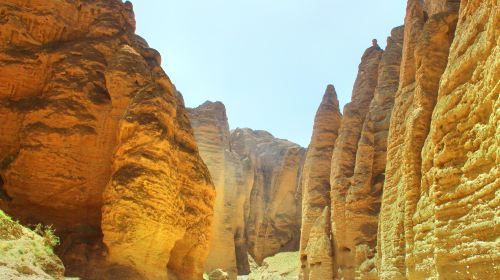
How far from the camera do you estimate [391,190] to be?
24328 millimetres

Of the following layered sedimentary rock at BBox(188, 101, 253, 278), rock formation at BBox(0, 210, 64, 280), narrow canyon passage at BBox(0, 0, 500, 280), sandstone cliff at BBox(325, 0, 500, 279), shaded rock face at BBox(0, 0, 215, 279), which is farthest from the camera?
layered sedimentary rock at BBox(188, 101, 253, 278)

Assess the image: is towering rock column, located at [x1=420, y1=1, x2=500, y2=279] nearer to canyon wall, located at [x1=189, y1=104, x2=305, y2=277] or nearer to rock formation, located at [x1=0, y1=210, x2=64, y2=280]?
rock formation, located at [x1=0, y1=210, x2=64, y2=280]

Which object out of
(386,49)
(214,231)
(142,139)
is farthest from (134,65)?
(214,231)

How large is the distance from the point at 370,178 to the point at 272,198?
1176 inches

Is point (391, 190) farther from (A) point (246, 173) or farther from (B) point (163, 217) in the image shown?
(A) point (246, 173)

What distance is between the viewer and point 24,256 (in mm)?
12625

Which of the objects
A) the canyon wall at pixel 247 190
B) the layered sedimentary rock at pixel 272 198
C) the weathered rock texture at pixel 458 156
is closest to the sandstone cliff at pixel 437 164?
the weathered rock texture at pixel 458 156

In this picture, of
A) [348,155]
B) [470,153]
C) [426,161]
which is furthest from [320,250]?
[470,153]

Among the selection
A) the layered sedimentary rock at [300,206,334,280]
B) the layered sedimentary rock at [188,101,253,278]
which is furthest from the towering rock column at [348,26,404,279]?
the layered sedimentary rock at [188,101,253,278]

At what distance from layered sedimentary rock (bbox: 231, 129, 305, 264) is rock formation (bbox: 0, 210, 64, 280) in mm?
45774

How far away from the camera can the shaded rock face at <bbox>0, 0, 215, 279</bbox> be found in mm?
16891

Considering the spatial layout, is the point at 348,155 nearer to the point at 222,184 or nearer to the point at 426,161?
the point at 222,184

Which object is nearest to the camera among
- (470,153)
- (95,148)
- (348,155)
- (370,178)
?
(470,153)

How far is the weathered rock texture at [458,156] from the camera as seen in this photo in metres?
10.9
